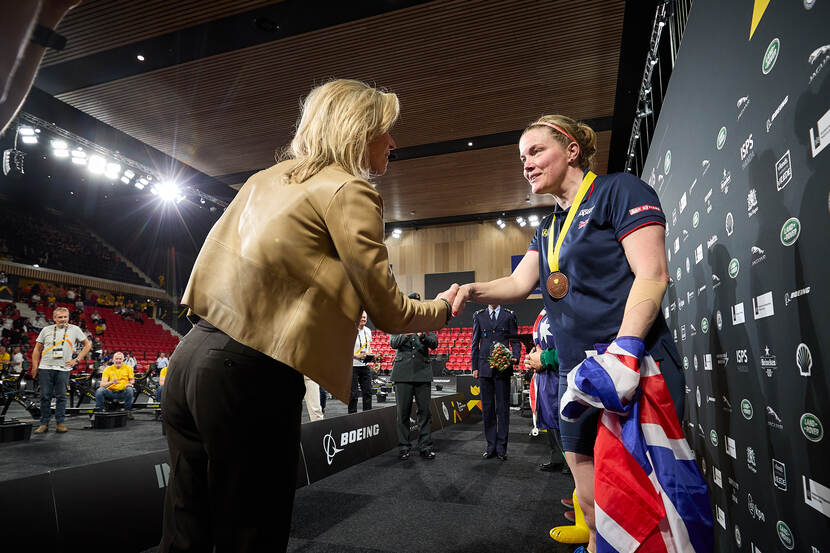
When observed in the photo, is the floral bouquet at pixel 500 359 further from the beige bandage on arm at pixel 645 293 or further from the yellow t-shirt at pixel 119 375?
Result: the yellow t-shirt at pixel 119 375

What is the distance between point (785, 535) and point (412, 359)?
11.8 ft

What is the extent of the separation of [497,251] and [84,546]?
15.5 metres

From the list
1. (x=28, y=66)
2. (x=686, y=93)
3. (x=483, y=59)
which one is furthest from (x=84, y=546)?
(x=483, y=59)

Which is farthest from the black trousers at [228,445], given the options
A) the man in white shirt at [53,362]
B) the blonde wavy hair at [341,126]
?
the man in white shirt at [53,362]

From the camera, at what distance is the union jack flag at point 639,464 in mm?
1081

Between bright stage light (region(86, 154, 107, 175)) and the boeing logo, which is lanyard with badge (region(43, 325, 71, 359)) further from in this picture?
bright stage light (region(86, 154, 107, 175))

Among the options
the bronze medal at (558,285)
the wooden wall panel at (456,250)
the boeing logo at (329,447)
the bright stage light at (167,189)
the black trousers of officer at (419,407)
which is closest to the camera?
the bronze medal at (558,285)

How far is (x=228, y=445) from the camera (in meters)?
0.92

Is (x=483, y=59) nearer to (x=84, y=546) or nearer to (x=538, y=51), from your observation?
(x=538, y=51)

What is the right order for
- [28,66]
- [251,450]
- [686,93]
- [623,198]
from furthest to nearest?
[686,93] → [623,198] → [251,450] → [28,66]

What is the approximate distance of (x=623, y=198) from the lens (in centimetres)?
136

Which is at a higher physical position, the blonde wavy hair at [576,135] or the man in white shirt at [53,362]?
the blonde wavy hair at [576,135]

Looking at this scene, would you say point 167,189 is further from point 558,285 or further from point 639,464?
point 639,464

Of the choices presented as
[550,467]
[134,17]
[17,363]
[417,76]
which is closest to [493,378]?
[550,467]
